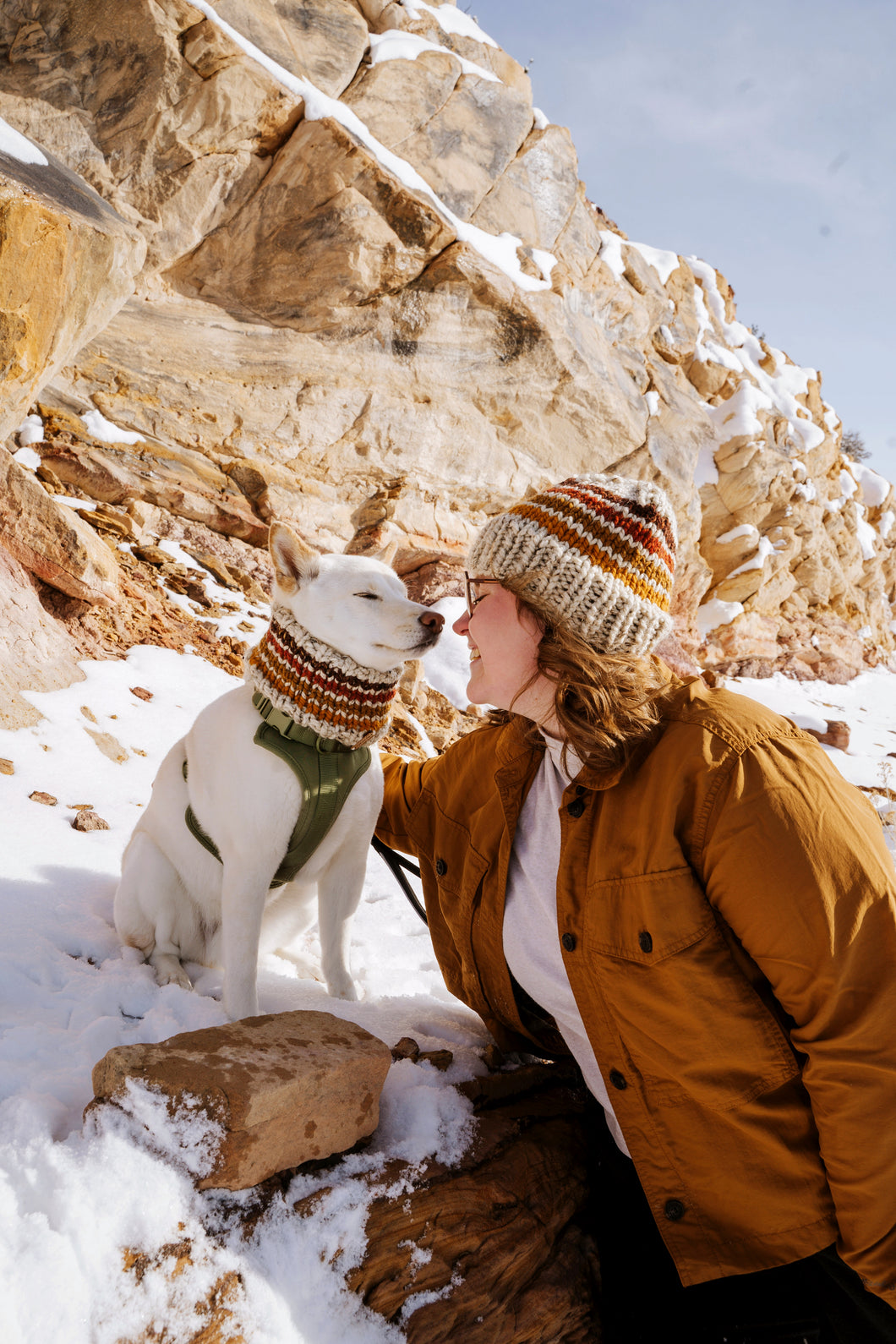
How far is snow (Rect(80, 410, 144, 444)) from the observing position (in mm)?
8102

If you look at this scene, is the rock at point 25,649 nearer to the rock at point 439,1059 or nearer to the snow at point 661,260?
the rock at point 439,1059

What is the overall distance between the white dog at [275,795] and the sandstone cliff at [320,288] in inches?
137

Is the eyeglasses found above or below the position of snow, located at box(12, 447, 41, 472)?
above

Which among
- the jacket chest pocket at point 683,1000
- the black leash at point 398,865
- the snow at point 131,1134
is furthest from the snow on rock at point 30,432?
the jacket chest pocket at point 683,1000

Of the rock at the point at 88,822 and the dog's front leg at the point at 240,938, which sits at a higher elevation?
the dog's front leg at the point at 240,938

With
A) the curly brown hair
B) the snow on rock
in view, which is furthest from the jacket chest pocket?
the snow on rock

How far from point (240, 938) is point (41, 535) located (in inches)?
142

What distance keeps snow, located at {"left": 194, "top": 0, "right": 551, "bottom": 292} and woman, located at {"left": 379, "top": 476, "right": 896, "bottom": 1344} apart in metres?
10.6

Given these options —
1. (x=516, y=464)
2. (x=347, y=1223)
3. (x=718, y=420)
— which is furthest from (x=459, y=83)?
(x=347, y=1223)

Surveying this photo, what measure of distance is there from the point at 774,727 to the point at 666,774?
0.85ft

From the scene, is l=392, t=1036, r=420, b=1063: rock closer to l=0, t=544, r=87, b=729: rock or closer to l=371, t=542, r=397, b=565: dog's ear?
l=371, t=542, r=397, b=565: dog's ear

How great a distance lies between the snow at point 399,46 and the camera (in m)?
10.5

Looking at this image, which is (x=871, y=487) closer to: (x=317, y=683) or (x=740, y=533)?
(x=740, y=533)

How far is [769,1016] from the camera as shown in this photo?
1396 millimetres
